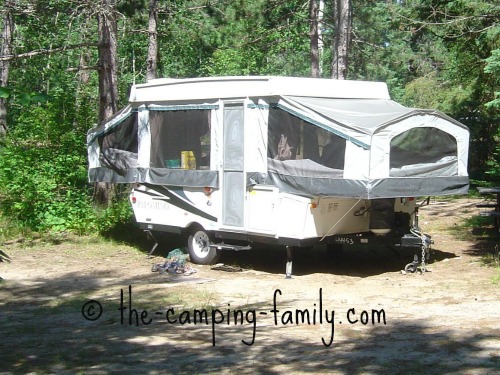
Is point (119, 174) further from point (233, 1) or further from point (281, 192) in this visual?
point (233, 1)

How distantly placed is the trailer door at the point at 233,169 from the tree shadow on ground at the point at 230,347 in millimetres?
2684

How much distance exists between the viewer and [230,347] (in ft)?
23.1

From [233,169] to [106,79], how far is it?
5.23m

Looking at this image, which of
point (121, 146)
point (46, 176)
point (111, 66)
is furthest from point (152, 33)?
point (121, 146)

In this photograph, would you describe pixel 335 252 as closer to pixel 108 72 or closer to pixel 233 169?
pixel 233 169

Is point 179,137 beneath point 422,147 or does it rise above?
above

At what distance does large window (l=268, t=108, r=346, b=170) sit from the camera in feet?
33.6

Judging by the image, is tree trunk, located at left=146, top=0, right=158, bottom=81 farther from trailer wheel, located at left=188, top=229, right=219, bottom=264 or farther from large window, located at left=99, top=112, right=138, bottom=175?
trailer wheel, located at left=188, top=229, right=219, bottom=264

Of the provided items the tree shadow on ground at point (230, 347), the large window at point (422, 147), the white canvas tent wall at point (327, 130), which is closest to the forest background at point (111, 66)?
the large window at point (422, 147)

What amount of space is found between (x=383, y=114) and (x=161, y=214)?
4.03 meters

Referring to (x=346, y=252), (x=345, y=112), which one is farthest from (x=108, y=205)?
(x=345, y=112)

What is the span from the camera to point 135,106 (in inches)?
512

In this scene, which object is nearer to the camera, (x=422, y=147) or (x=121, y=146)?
(x=422, y=147)

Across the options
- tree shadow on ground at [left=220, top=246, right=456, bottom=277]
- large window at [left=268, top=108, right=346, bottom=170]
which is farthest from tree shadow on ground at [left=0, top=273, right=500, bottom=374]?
tree shadow on ground at [left=220, top=246, right=456, bottom=277]
